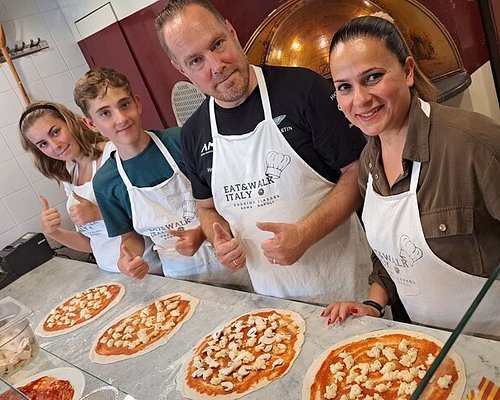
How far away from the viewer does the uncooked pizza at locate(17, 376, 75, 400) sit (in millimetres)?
1332

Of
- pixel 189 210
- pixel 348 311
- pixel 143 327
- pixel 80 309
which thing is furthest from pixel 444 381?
pixel 80 309

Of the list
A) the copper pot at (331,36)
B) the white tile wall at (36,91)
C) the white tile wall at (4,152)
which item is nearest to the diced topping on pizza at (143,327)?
the copper pot at (331,36)

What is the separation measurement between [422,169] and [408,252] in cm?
21

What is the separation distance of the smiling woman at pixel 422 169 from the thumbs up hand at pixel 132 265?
3.59 ft

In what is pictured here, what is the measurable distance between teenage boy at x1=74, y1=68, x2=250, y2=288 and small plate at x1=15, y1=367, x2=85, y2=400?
1.67 ft

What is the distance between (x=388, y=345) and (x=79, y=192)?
1.69 metres

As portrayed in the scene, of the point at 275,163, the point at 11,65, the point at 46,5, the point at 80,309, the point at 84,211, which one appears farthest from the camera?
the point at 46,5

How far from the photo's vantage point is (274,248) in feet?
4.36

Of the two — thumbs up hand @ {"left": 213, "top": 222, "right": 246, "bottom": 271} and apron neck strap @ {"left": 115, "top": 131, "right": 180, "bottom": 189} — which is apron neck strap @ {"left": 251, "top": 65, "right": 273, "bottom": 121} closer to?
thumbs up hand @ {"left": 213, "top": 222, "right": 246, "bottom": 271}

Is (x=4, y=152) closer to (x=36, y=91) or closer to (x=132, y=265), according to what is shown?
(x=36, y=91)

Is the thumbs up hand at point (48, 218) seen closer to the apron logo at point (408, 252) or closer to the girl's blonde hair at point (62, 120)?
the girl's blonde hair at point (62, 120)

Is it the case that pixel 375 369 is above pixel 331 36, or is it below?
below

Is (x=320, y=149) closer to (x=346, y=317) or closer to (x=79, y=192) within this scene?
(x=346, y=317)

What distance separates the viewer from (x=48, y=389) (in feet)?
4.58
